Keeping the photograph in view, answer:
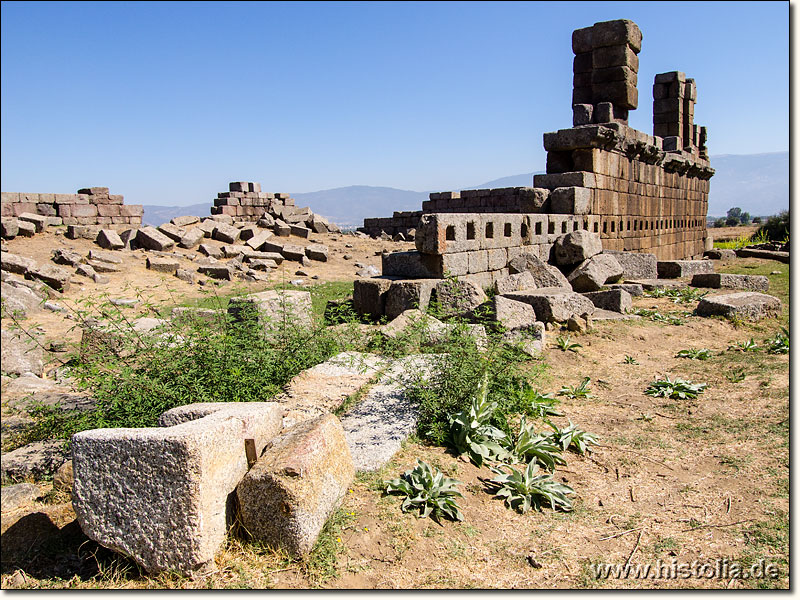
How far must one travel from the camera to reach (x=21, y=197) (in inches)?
733

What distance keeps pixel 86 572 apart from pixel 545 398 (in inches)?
153

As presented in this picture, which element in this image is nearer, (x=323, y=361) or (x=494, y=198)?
(x=323, y=361)

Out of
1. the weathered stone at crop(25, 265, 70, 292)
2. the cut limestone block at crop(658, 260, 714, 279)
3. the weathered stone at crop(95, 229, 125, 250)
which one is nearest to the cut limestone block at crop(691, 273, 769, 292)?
the cut limestone block at crop(658, 260, 714, 279)

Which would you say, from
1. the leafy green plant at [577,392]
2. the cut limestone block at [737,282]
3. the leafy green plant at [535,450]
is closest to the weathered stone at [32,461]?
the leafy green plant at [535,450]

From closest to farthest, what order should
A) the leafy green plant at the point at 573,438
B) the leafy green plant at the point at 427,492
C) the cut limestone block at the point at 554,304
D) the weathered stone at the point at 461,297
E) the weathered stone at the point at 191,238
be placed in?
the leafy green plant at the point at 427,492 < the leafy green plant at the point at 573,438 < the weathered stone at the point at 461,297 < the cut limestone block at the point at 554,304 < the weathered stone at the point at 191,238

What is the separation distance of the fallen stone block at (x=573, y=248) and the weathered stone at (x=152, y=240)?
1130 cm

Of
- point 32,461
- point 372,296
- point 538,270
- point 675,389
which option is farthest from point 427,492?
point 538,270

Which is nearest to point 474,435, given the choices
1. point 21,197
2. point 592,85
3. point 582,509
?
point 582,509

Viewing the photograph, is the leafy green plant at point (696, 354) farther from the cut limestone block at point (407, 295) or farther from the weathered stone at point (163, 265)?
the weathered stone at point (163, 265)

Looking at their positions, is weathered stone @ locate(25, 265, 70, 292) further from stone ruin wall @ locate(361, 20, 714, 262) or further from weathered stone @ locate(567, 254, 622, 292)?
weathered stone @ locate(567, 254, 622, 292)

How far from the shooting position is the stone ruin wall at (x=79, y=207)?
60.8 ft

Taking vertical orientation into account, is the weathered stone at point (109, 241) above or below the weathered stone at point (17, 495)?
above

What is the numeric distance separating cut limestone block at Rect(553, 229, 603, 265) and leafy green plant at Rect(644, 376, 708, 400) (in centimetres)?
571

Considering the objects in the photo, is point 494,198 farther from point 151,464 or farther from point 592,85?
point 151,464
